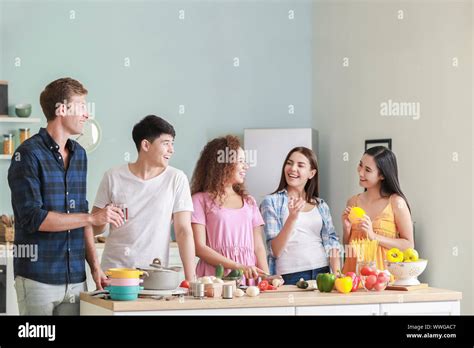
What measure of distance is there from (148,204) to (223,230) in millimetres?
546

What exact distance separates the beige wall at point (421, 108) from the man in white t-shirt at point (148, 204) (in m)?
2.22

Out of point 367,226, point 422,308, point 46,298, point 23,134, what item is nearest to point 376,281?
point 422,308

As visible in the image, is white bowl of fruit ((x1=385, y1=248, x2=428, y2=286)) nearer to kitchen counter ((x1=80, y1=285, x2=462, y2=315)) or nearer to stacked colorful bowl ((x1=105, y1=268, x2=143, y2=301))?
kitchen counter ((x1=80, y1=285, x2=462, y2=315))

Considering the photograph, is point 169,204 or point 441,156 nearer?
point 169,204

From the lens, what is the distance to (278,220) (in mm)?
4598

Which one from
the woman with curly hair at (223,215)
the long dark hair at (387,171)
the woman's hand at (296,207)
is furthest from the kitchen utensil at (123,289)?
the long dark hair at (387,171)

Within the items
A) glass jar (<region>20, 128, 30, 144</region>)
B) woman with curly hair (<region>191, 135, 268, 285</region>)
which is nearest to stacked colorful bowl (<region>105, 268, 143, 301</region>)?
woman with curly hair (<region>191, 135, 268, 285</region>)

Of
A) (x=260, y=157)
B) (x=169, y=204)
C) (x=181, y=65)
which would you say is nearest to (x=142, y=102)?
(x=181, y=65)

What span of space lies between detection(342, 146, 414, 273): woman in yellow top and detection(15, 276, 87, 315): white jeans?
58.6 inches

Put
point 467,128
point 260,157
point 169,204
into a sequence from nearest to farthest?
point 169,204, point 467,128, point 260,157
